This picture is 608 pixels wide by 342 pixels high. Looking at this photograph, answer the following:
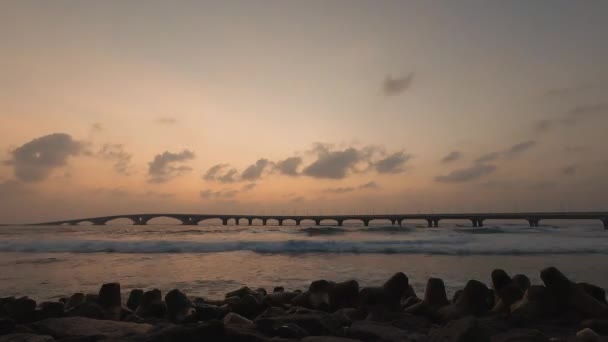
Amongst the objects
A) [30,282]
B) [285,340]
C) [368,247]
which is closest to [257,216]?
[368,247]

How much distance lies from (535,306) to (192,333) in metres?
4.47

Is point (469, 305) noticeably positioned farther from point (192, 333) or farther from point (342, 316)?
point (192, 333)

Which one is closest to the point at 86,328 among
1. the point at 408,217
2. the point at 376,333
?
the point at 376,333

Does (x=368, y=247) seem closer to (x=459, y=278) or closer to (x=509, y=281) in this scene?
(x=459, y=278)

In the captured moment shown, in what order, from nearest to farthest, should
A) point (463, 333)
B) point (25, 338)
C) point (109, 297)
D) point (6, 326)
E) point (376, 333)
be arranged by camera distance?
point (463, 333) < point (25, 338) < point (6, 326) < point (376, 333) < point (109, 297)

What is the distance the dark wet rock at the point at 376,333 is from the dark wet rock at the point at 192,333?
161 cm

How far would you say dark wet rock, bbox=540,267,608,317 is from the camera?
16.6ft

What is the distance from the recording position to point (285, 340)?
3.68m

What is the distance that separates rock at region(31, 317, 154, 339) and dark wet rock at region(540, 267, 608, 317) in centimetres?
515

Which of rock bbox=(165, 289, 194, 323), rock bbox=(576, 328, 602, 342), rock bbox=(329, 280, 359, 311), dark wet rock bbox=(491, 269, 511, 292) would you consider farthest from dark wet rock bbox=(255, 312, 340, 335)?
dark wet rock bbox=(491, 269, 511, 292)

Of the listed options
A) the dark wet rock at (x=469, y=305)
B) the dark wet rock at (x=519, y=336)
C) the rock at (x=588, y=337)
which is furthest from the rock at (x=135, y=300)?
the rock at (x=588, y=337)

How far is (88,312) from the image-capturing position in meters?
5.37

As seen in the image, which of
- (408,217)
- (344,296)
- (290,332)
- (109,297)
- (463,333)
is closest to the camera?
(463,333)

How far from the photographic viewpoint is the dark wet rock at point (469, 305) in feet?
17.6
